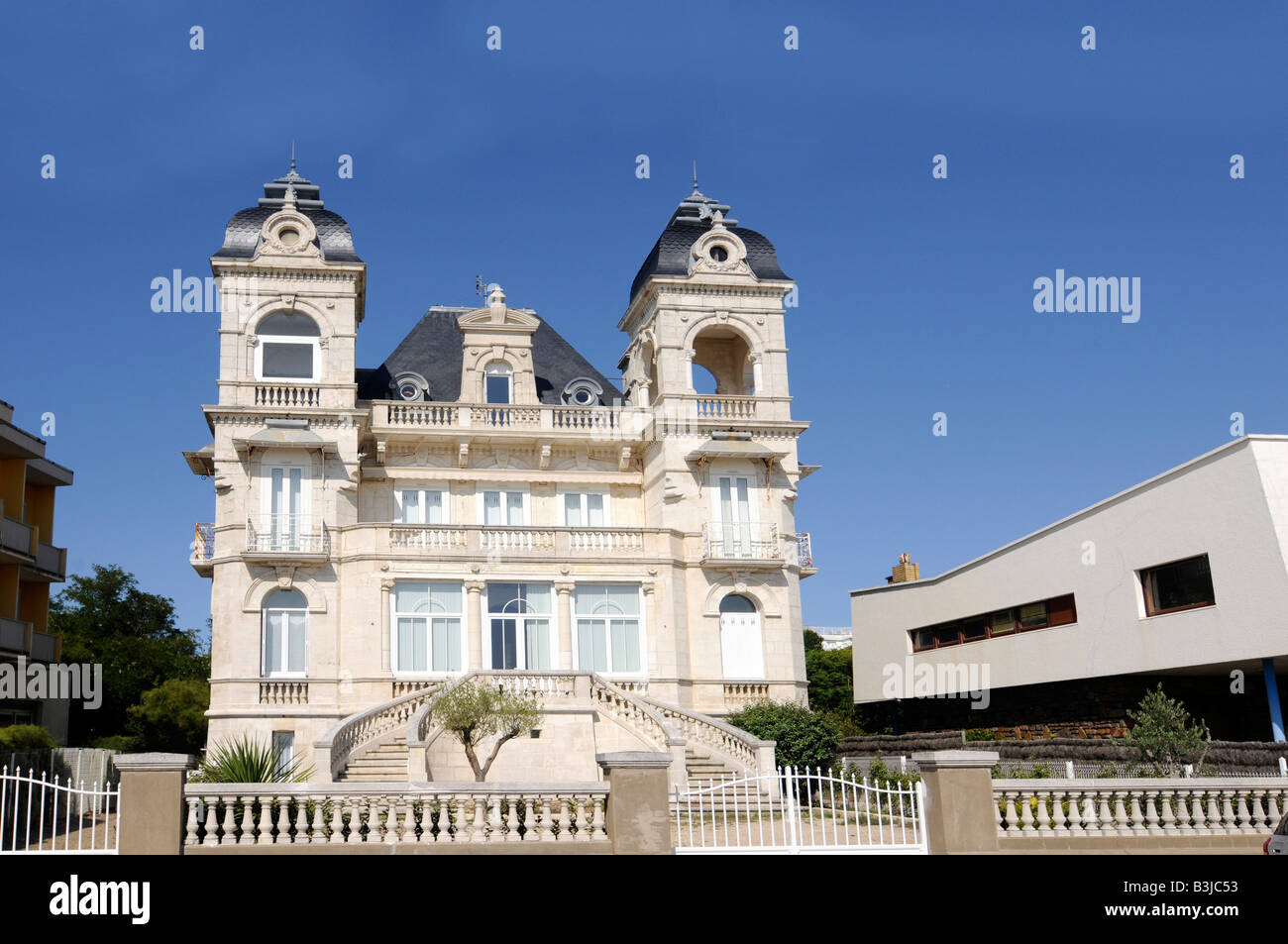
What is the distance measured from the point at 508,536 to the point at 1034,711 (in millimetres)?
16162

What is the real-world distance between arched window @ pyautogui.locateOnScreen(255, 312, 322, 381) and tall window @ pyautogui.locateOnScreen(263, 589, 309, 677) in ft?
20.4

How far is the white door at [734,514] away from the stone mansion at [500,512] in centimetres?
7

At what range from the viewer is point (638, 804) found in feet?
49.4

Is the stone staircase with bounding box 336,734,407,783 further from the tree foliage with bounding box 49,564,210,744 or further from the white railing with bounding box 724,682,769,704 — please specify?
the tree foliage with bounding box 49,564,210,744

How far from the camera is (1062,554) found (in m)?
34.3

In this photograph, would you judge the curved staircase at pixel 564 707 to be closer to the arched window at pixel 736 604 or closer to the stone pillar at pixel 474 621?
the stone pillar at pixel 474 621

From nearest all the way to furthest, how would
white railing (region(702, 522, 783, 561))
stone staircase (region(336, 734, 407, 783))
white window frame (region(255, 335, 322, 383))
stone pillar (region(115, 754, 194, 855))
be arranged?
stone pillar (region(115, 754, 194, 855))
stone staircase (region(336, 734, 407, 783))
white window frame (region(255, 335, 322, 383))
white railing (region(702, 522, 783, 561))

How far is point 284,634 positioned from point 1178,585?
887 inches

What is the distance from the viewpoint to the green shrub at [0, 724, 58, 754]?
2605cm

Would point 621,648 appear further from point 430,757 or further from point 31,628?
point 31,628

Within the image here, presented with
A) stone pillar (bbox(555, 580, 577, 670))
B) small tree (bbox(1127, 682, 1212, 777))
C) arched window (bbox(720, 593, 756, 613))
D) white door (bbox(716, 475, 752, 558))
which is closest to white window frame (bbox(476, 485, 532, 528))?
stone pillar (bbox(555, 580, 577, 670))

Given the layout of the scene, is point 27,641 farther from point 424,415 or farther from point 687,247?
point 687,247
